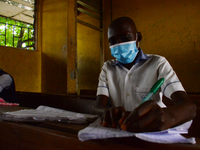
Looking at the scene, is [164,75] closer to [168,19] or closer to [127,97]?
[127,97]

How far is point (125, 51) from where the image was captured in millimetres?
1209

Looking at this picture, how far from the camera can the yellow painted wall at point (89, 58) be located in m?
5.07

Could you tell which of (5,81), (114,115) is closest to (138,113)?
(114,115)

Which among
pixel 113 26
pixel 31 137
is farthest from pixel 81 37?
pixel 31 137

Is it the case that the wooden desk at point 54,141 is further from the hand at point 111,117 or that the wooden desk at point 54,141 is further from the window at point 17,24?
the window at point 17,24

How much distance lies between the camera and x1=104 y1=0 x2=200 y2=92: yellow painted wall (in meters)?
3.75

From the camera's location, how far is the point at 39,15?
14.5 ft

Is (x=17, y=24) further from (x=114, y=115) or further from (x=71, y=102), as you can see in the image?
(x=114, y=115)

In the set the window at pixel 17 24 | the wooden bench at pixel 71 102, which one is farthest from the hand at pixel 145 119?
the window at pixel 17 24

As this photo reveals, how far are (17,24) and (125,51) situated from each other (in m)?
3.77

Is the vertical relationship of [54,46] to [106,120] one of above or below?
above

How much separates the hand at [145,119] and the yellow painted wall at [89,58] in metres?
4.54

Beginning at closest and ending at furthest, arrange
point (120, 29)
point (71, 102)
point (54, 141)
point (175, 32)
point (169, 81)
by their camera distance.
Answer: point (54, 141) < point (169, 81) < point (120, 29) < point (71, 102) < point (175, 32)

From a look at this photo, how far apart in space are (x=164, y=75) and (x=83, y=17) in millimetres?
4627
